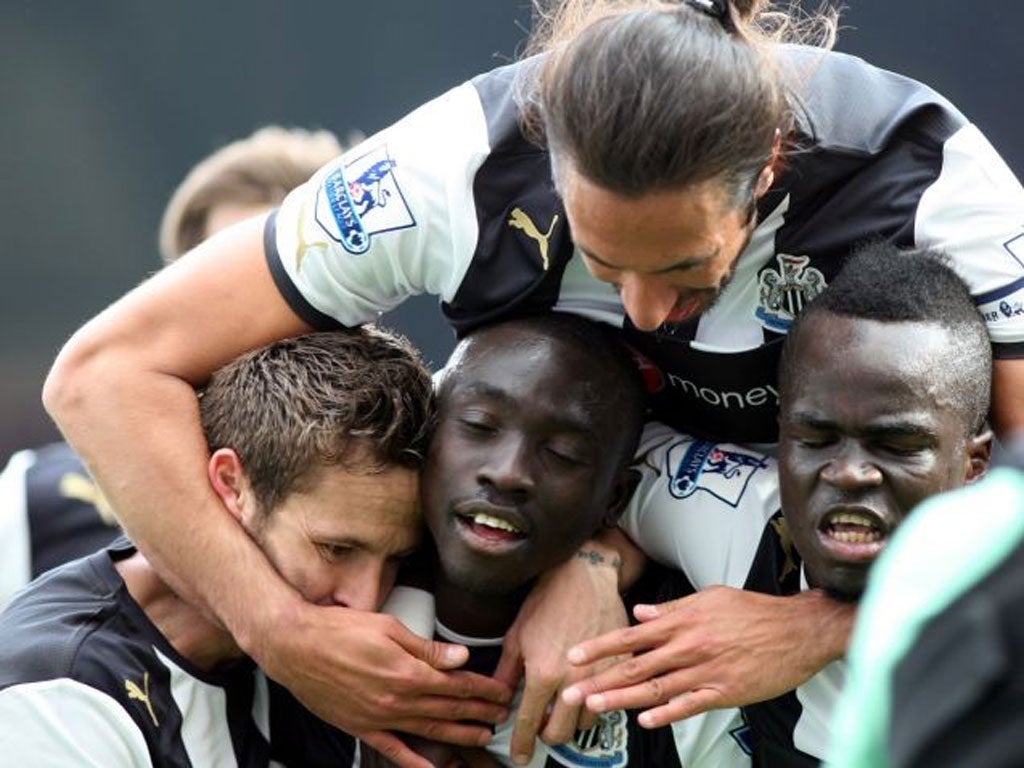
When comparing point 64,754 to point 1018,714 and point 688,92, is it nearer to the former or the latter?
point 688,92

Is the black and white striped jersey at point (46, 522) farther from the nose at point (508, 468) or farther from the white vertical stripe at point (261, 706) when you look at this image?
the nose at point (508, 468)

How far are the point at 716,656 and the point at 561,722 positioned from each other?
0.79 feet

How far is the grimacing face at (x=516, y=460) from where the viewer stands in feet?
7.36

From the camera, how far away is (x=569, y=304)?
2.43 metres

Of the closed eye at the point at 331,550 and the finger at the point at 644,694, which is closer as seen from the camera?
the finger at the point at 644,694

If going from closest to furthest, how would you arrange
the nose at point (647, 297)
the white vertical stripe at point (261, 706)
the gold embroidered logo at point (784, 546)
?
the nose at point (647, 297)
the gold embroidered logo at point (784, 546)
the white vertical stripe at point (261, 706)

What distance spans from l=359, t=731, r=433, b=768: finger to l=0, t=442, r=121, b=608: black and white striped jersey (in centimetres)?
104

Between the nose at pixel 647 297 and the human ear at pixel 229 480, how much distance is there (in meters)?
0.67

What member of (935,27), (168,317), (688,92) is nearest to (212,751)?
(168,317)

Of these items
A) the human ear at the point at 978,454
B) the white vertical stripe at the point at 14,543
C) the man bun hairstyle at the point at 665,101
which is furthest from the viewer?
→ the white vertical stripe at the point at 14,543

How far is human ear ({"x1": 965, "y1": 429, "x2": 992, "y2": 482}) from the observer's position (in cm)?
219

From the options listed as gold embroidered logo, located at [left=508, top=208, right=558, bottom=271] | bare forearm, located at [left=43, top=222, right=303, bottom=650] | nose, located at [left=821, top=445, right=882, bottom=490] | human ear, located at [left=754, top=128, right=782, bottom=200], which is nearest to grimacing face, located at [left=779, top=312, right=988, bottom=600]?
nose, located at [left=821, top=445, right=882, bottom=490]

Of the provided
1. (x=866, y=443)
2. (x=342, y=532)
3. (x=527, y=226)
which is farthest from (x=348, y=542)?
(x=866, y=443)

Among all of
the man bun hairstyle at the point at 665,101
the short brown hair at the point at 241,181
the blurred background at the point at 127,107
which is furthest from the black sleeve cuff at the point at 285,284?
the blurred background at the point at 127,107
